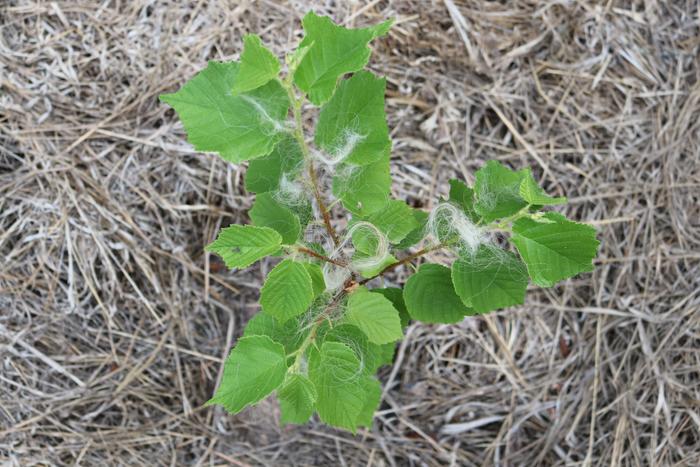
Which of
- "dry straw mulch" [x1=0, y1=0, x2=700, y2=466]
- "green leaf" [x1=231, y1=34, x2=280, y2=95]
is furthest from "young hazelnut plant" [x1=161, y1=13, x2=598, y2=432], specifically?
"dry straw mulch" [x1=0, y1=0, x2=700, y2=466]

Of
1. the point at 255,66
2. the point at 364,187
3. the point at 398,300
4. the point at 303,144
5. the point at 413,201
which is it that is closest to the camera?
the point at 255,66

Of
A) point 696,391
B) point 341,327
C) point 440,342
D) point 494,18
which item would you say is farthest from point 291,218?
point 696,391

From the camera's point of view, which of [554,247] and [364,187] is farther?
[364,187]

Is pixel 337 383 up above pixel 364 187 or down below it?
below

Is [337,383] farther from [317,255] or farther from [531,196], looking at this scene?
[531,196]

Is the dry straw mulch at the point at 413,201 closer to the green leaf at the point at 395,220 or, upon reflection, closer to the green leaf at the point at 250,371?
the green leaf at the point at 395,220

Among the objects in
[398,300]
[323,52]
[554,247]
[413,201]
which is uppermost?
[323,52]

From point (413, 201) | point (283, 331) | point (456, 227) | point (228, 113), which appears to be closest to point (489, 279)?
point (456, 227)

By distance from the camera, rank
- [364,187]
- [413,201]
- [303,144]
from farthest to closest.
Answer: [413,201], [364,187], [303,144]
